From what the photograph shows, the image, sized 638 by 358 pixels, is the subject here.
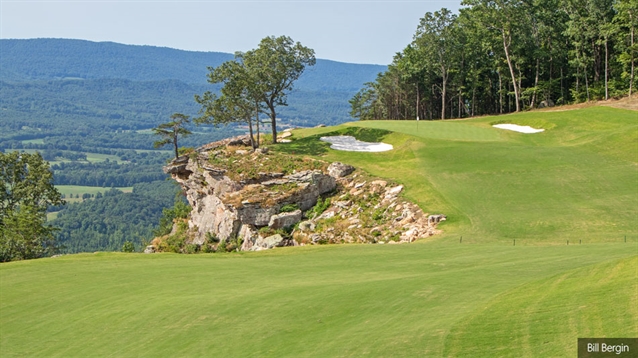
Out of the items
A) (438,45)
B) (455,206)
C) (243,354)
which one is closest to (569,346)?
(243,354)

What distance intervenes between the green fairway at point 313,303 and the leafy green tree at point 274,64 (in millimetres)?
28570

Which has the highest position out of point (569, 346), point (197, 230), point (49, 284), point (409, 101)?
point (409, 101)

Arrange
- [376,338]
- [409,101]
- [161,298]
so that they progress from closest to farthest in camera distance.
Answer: [376,338] < [161,298] < [409,101]

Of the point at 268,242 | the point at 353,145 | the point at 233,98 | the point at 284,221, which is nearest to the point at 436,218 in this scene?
the point at 268,242

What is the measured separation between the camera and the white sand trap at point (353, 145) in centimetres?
5003

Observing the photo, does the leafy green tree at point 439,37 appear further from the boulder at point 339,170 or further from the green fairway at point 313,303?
the green fairway at point 313,303

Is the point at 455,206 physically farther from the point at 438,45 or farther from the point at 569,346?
the point at 438,45

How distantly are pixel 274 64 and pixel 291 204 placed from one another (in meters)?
15.6

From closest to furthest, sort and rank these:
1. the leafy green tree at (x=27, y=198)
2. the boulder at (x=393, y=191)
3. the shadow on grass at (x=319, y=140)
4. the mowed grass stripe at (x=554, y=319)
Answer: the mowed grass stripe at (x=554, y=319)
the boulder at (x=393, y=191)
the leafy green tree at (x=27, y=198)
the shadow on grass at (x=319, y=140)

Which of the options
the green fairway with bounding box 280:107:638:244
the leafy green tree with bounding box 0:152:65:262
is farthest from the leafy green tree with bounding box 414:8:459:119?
the leafy green tree with bounding box 0:152:65:262

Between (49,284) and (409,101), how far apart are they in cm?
7487

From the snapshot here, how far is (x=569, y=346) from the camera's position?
36.2 ft

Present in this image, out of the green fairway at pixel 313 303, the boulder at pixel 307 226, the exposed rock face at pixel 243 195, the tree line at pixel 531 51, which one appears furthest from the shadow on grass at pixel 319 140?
the green fairway at pixel 313 303

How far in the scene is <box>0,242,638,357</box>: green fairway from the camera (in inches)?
512
